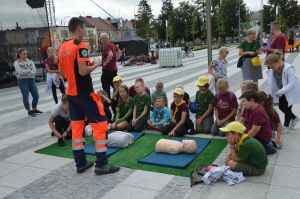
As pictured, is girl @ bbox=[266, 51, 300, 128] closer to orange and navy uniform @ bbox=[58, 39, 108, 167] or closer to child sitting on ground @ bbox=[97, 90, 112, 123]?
orange and navy uniform @ bbox=[58, 39, 108, 167]

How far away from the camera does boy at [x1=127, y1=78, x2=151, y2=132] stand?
6522 mm

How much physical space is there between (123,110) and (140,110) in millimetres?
454

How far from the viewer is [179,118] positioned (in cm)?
618

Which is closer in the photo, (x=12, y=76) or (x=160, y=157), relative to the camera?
(x=160, y=157)

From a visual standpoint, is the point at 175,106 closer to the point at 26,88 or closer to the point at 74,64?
the point at 74,64

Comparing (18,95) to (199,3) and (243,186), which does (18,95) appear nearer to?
(243,186)

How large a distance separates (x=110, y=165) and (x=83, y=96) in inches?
40.8

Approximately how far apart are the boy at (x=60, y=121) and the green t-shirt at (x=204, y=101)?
8.05ft

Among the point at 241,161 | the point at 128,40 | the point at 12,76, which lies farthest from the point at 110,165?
the point at 128,40

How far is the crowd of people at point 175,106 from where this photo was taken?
421 cm

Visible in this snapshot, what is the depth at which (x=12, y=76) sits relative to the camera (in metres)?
16.6

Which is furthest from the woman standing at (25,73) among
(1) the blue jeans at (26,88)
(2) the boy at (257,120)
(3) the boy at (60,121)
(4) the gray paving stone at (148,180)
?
(2) the boy at (257,120)

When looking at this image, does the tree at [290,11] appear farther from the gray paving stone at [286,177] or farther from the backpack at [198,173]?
the backpack at [198,173]

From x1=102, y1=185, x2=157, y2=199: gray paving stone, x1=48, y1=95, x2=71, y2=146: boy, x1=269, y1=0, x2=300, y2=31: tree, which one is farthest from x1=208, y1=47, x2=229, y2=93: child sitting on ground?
x1=269, y1=0, x2=300, y2=31: tree
